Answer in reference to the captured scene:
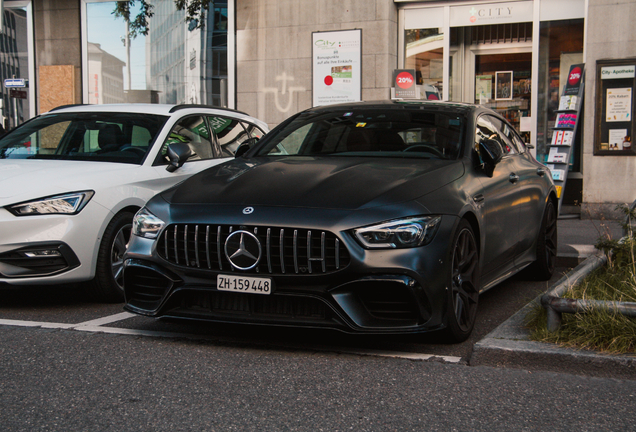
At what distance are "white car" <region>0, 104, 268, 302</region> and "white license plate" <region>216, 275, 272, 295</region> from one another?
137cm

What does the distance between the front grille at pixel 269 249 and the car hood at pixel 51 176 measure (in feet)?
5.00

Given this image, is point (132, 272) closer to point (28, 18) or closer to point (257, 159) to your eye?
point (257, 159)

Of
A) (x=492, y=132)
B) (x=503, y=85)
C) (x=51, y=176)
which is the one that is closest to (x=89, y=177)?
(x=51, y=176)

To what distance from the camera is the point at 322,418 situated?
3.37m

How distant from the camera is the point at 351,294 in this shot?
4.17m

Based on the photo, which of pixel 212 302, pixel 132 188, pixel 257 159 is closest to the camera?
pixel 212 302

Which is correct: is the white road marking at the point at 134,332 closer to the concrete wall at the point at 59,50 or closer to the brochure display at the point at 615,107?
the brochure display at the point at 615,107

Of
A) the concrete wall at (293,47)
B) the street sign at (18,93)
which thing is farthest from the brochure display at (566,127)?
the street sign at (18,93)

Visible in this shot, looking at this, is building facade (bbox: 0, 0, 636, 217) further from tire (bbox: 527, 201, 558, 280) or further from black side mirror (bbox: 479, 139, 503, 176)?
black side mirror (bbox: 479, 139, 503, 176)

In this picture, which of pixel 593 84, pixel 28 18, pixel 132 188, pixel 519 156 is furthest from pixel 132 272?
pixel 28 18

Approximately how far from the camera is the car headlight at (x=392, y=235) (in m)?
4.16

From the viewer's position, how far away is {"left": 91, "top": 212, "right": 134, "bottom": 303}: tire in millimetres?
5828

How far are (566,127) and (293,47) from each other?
15.5 ft

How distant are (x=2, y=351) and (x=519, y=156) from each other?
4228 mm
